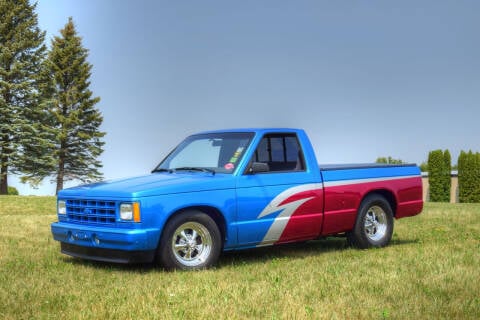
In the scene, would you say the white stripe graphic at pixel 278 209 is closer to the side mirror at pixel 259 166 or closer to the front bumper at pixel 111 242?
the side mirror at pixel 259 166

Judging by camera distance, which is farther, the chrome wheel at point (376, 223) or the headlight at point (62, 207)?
the chrome wheel at point (376, 223)

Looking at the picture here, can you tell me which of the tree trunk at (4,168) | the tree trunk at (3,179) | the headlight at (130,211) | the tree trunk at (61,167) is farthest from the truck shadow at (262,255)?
the tree trunk at (61,167)

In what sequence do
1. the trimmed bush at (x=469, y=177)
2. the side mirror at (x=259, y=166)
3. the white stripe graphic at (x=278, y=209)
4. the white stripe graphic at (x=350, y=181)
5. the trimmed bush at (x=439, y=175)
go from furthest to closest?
the trimmed bush at (x=439, y=175) → the trimmed bush at (x=469, y=177) → the white stripe graphic at (x=350, y=181) → the white stripe graphic at (x=278, y=209) → the side mirror at (x=259, y=166)

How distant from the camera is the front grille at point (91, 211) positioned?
27.2 ft

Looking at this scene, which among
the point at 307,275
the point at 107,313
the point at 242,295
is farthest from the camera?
the point at 307,275

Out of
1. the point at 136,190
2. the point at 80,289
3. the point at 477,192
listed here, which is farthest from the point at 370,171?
the point at 477,192

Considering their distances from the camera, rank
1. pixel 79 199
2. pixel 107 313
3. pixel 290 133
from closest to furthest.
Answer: pixel 107 313, pixel 79 199, pixel 290 133

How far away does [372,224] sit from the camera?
36.3 feet

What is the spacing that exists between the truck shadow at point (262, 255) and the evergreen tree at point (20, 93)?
35.9 metres

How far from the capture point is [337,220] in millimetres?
10195

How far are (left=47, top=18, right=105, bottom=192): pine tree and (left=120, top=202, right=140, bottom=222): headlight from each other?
1629 inches

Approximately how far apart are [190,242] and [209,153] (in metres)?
1.75

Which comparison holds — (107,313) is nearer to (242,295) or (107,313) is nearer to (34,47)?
(242,295)

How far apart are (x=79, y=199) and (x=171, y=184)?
4.96 ft
